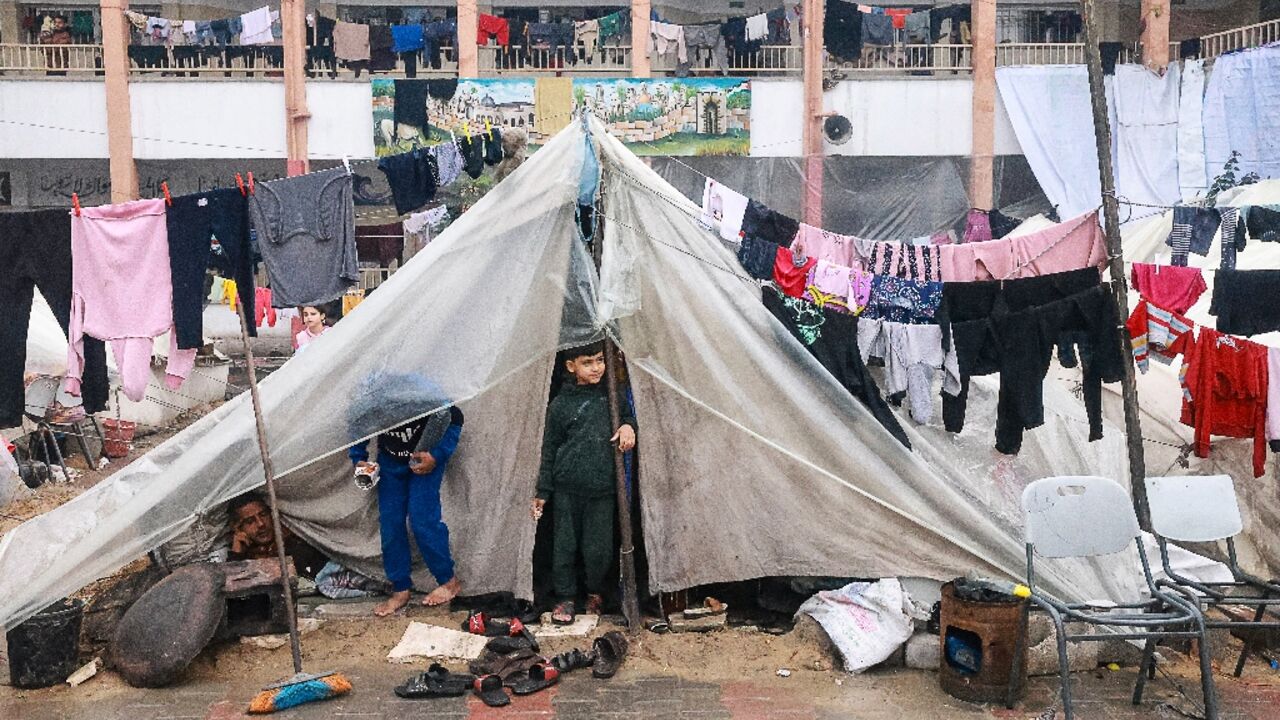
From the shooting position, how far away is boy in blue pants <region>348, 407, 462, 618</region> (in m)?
5.68

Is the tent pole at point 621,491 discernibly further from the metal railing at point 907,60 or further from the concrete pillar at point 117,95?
the concrete pillar at point 117,95

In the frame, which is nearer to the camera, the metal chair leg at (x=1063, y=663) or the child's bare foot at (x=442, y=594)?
the metal chair leg at (x=1063, y=663)

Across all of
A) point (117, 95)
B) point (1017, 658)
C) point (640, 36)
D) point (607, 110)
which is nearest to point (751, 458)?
point (1017, 658)

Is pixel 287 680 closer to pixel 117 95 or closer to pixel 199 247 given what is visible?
pixel 199 247

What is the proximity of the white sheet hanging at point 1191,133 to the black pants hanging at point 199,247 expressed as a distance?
16364mm

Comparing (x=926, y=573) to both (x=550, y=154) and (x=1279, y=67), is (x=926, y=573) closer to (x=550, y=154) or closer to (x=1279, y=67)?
(x=550, y=154)

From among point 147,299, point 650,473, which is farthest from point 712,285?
point 147,299

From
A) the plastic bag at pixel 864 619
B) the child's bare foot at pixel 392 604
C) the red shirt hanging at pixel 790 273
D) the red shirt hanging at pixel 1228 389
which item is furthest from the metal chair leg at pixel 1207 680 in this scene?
the child's bare foot at pixel 392 604

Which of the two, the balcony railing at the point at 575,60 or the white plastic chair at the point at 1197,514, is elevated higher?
the balcony railing at the point at 575,60

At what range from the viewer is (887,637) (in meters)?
5.07

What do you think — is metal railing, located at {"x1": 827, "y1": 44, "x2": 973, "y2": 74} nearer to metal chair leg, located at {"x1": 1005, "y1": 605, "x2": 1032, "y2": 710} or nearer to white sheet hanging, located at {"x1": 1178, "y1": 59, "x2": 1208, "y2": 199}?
white sheet hanging, located at {"x1": 1178, "y1": 59, "x2": 1208, "y2": 199}

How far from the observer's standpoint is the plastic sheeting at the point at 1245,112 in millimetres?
15773

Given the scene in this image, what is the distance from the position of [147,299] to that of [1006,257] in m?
4.98

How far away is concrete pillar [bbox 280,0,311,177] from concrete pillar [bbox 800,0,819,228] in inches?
345
